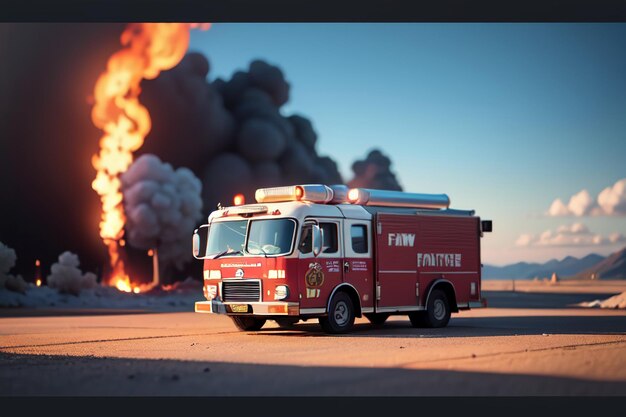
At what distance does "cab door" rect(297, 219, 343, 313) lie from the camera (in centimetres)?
1862

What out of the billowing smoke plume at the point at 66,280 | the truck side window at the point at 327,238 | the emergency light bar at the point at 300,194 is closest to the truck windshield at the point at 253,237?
the truck side window at the point at 327,238

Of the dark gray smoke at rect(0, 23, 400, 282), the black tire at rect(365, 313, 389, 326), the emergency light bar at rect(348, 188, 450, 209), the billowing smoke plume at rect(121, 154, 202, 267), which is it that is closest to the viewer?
the emergency light bar at rect(348, 188, 450, 209)

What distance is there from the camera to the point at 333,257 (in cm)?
1939

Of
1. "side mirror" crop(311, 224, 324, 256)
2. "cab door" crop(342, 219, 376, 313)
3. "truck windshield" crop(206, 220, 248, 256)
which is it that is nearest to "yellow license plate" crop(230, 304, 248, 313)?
"truck windshield" crop(206, 220, 248, 256)

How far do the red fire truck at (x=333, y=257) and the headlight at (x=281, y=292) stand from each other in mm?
22

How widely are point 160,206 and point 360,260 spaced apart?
38.2 m

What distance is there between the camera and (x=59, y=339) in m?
19.5

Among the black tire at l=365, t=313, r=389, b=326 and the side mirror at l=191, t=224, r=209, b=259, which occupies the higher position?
the side mirror at l=191, t=224, r=209, b=259

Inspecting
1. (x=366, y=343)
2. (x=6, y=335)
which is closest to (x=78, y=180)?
(x=6, y=335)

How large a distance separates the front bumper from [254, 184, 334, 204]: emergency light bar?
2.52m

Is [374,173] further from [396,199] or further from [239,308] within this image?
[239,308]

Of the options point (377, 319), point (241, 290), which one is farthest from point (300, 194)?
point (377, 319)

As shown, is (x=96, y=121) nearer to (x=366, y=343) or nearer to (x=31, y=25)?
(x=31, y=25)

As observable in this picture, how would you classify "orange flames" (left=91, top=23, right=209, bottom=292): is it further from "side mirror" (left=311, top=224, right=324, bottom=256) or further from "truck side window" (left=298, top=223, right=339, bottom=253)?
"side mirror" (left=311, top=224, right=324, bottom=256)
